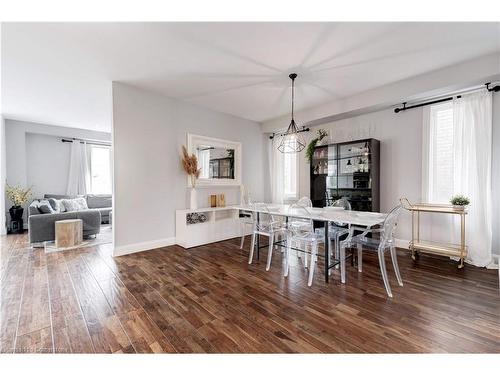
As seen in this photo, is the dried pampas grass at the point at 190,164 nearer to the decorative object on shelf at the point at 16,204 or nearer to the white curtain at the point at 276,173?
the white curtain at the point at 276,173

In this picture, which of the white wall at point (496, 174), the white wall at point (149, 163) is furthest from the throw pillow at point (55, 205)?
the white wall at point (496, 174)

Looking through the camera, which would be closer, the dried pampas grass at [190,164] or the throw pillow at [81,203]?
the dried pampas grass at [190,164]

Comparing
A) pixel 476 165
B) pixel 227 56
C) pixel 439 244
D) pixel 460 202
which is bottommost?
pixel 439 244

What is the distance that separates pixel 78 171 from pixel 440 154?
829 cm

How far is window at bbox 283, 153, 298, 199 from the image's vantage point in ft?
17.5

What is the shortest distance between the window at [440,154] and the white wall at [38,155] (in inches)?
319

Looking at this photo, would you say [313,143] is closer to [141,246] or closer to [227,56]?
[227,56]

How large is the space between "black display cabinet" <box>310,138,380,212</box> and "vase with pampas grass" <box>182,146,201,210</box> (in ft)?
7.86

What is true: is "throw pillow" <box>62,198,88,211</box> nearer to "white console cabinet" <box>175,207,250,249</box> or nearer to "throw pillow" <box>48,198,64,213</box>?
"throw pillow" <box>48,198,64,213</box>

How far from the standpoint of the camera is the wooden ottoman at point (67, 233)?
3.96 metres

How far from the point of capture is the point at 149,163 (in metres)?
3.80

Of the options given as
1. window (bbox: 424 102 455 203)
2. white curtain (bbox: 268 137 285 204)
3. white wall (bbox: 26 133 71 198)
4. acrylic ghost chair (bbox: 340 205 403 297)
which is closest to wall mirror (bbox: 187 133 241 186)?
white curtain (bbox: 268 137 285 204)

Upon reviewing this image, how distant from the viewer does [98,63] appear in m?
2.83

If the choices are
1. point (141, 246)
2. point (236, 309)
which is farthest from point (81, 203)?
point (236, 309)
